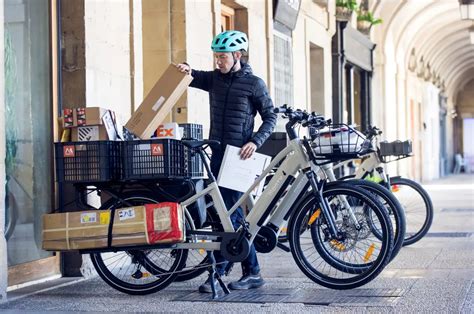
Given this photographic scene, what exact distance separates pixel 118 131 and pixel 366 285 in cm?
197

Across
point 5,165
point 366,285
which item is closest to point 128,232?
point 5,165

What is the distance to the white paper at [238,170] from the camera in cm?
660

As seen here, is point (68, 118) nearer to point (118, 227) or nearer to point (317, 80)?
point (118, 227)

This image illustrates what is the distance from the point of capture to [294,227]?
21.0ft

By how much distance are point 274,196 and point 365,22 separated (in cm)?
1416

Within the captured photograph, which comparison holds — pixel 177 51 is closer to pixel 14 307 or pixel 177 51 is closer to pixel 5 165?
pixel 5 165

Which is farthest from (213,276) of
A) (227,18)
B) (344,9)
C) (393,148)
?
(344,9)

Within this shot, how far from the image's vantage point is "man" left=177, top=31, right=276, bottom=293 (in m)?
6.71

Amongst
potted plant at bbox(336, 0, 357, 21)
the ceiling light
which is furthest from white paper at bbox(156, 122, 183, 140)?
the ceiling light

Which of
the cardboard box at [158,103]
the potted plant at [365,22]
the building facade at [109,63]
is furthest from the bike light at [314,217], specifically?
the potted plant at [365,22]

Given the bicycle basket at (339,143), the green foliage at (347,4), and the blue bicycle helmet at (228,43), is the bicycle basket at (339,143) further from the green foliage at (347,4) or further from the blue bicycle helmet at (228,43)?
the green foliage at (347,4)

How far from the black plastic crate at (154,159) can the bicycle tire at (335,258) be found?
79 centimetres

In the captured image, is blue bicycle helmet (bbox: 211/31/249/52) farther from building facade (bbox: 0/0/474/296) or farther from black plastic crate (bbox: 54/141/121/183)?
building facade (bbox: 0/0/474/296)

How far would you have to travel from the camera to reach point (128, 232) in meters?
6.27
